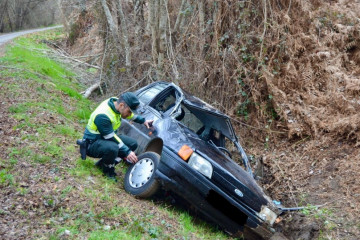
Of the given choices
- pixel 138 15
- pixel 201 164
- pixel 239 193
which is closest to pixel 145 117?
pixel 201 164

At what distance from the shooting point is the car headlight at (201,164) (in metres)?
5.18

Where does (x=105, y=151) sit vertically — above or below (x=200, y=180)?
below

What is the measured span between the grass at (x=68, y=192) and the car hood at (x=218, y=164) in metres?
0.71

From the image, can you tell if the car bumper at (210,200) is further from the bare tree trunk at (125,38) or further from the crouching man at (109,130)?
the bare tree trunk at (125,38)

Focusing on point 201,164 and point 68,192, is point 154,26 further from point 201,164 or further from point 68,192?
point 68,192

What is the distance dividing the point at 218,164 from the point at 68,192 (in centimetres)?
214

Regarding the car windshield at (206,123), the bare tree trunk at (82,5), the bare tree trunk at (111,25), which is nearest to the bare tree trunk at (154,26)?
the bare tree trunk at (111,25)

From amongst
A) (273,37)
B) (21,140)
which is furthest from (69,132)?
(273,37)

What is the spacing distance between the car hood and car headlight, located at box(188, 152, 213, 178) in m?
0.07

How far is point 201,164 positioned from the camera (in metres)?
5.23

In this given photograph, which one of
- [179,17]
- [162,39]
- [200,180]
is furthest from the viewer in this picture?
[179,17]

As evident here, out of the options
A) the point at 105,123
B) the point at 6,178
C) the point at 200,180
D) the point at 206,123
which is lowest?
the point at 6,178

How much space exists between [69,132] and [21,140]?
1.25 meters

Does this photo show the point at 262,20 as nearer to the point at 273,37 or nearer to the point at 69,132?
the point at 273,37
